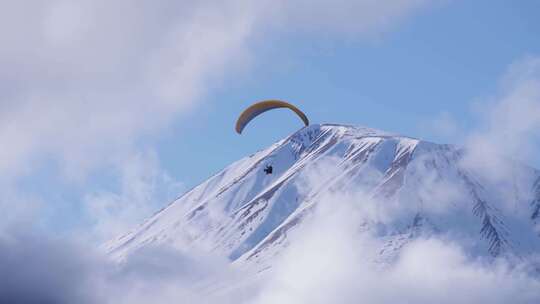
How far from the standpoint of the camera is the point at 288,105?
444ft

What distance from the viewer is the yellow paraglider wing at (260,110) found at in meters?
135

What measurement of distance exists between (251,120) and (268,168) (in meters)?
9.38

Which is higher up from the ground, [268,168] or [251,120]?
[251,120]

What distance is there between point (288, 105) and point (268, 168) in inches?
348

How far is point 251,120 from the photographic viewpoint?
144 metres

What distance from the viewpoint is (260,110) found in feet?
459

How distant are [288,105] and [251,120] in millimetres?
10068

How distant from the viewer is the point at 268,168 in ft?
451

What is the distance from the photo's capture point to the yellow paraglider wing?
13525 cm
